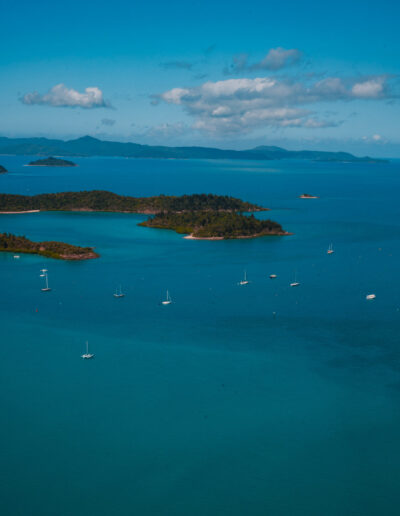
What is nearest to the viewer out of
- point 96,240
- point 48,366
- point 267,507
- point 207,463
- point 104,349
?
point 267,507

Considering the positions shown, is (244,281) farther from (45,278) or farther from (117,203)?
(117,203)

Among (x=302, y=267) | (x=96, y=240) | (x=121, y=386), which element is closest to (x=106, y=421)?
(x=121, y=386)

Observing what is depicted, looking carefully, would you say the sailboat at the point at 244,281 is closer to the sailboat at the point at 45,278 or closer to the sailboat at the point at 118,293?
the sailboat at the point at 118,293

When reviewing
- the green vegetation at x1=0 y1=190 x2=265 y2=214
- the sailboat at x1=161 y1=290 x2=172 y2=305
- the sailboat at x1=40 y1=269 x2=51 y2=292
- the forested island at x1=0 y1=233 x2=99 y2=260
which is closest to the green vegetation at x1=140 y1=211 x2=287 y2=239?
the green vegetation at x1=0 y1=190 x2=265 y2=214

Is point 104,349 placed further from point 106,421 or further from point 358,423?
point 358,423

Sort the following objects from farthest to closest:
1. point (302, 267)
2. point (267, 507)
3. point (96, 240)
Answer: point (96, 240) → point (302, 267) → point (267, 507)

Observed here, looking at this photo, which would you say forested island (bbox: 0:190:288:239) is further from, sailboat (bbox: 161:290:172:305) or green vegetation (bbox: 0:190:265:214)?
sailboat (bbox: 161:290:172:305)

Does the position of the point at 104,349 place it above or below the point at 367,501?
above
